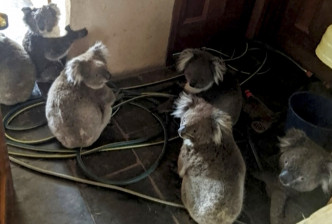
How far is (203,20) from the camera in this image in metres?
2.61

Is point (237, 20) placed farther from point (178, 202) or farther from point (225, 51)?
point (178, 202)

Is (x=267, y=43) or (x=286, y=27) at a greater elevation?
(x=286, y=27)

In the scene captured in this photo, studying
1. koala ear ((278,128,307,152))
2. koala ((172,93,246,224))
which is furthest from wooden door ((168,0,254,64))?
koala ear ((278,128,307,152))

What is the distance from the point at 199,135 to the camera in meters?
1.57

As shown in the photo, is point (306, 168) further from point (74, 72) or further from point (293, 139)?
point (74, 72)

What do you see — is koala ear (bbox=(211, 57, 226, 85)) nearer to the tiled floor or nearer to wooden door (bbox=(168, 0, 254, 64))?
the tiled floor

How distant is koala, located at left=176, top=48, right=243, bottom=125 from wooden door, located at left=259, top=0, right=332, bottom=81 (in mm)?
1059

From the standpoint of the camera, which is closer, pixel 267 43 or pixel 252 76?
pixel 252 76

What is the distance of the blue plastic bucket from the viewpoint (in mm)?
1939

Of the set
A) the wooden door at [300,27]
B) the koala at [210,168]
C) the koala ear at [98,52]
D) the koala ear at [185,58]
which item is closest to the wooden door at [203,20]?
the wooden door at [300,27]

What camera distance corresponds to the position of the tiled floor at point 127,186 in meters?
1.68

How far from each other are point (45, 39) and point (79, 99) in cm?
56

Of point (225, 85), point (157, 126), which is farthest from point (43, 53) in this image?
point (225, 85)

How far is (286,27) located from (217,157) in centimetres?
176
